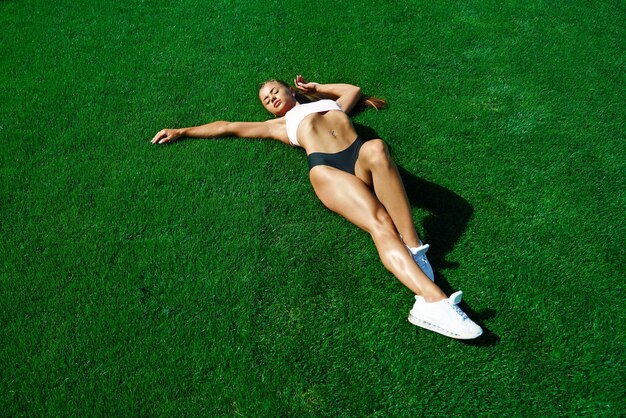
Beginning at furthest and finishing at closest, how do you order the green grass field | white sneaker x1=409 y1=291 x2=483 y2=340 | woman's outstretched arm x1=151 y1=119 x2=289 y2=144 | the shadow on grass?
woman's outstretched arm x1=151 y1=119 x2=289 y2=144 < the shadow on grass < white sneaker x1=409 y1=291 x2=483 y2=340 < the green grass field

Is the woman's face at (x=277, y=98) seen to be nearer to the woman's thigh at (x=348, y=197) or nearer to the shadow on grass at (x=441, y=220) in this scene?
the woman's thigh at (x=348, y=197)

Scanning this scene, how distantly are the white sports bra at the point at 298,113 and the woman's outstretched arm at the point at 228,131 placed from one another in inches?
4.9

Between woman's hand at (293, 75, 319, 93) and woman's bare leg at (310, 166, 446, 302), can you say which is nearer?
woman's bare leg at (310, 166, 446, 302)

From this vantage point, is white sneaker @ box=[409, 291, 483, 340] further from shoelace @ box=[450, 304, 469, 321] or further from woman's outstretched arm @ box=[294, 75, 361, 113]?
woman's outstretched arm @ box=[294, 75, 361, 113]

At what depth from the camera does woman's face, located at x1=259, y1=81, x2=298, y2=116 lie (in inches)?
223

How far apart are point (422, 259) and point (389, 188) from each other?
673mm

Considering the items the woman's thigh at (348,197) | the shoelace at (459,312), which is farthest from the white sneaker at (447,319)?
the woman's thigh at (348,197)

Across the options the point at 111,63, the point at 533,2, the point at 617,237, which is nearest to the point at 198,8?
the point at 111,63

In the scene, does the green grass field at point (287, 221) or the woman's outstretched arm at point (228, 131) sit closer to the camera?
the green grass field at point (287, 221)

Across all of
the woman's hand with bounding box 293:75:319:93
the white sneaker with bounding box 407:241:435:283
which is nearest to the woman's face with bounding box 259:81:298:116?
the woman's hand with bounding box 293:75:319:93

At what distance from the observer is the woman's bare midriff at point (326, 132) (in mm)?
4996

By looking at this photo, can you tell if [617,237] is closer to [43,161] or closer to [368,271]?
[368,271]

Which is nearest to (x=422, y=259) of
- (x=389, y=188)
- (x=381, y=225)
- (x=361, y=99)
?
(x=381, y=225)

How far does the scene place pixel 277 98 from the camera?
565 centimetres
